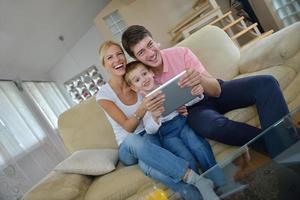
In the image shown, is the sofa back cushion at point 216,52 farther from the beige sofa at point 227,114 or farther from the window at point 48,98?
the window at point 48,98

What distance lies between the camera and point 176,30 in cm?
420

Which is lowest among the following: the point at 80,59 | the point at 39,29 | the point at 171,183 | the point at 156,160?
the point at 171,183

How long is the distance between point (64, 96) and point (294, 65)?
16.8 feet

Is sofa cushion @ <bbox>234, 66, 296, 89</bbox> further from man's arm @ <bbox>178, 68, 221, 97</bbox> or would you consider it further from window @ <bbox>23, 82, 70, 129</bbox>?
window @ <bbox>23, 82, 70, 129</bbox>

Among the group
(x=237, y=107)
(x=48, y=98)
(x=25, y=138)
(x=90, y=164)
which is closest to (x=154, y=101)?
(x=237, y=107)

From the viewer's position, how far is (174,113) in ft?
5.45

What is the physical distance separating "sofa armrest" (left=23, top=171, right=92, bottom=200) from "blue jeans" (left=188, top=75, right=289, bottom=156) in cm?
66

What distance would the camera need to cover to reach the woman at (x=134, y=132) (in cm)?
141

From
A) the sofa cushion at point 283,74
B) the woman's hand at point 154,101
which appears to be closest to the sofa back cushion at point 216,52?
the sofa cushion at point 283,74

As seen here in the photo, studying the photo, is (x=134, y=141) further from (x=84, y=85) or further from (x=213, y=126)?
(x=84, y=85)

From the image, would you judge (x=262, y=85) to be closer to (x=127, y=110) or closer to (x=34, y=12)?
(x=127, y=110)

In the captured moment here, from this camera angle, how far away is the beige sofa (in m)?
1.63

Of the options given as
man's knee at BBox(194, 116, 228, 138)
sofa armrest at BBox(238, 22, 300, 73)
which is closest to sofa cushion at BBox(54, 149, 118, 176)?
man's knee at BBox(194, 116, 228, 138)

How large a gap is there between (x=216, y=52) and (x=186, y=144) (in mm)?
783
